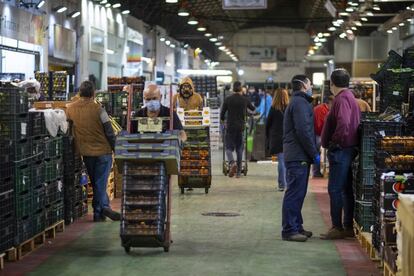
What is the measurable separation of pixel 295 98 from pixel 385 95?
4.92 feet

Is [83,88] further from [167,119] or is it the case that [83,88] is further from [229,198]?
[229,198]

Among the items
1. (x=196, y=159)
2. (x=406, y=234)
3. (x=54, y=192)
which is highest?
(x=406, y=234)

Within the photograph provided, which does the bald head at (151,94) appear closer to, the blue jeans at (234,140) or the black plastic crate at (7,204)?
the black plastic crate at (7,204)

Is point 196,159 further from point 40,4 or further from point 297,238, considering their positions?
point 40,4

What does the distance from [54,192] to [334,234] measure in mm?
3162

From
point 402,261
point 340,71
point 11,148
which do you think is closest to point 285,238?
point 340,71

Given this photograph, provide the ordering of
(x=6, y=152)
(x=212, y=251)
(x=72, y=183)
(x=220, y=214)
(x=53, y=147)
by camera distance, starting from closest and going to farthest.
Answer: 1. (x=6, y=152)
2. (x=212, y=251)
3. (x=53, y=147)
4. (x=72, y=183)
5. (x=220, y=214)

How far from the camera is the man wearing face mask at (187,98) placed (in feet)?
49.6

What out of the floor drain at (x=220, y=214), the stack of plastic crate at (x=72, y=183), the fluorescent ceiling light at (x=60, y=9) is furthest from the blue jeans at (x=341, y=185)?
the fluorescent ceiling light at (x=60, y=9)

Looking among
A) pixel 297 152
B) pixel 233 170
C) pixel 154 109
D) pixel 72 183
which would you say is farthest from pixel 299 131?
pixel 233 170

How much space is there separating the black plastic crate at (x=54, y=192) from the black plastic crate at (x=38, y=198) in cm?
16

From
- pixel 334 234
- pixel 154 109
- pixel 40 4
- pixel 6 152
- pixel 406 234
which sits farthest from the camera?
pixel 40 4

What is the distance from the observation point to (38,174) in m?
Result: 9.14

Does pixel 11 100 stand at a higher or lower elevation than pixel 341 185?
higher
